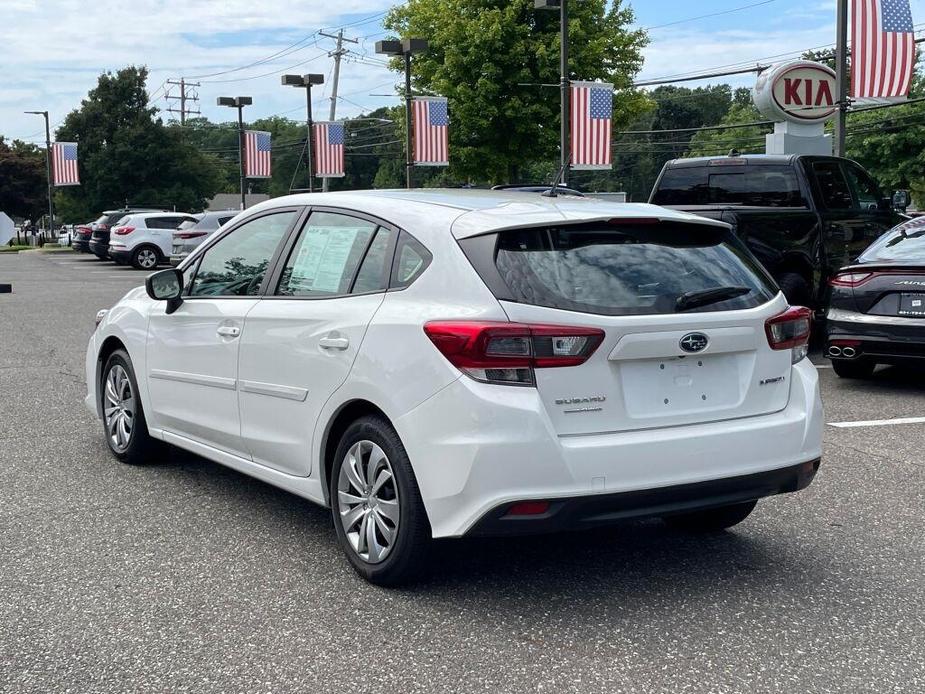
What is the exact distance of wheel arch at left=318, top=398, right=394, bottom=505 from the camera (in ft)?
14.8

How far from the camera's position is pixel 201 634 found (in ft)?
13.3

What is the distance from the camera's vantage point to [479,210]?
455 cm

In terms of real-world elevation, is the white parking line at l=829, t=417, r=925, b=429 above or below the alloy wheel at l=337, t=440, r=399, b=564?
below

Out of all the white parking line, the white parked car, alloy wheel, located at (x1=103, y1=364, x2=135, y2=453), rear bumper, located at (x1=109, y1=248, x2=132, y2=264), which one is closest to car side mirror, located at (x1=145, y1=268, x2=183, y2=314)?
alloy wheel, located at (x1=103, y1=364, x2=135, y2=453)

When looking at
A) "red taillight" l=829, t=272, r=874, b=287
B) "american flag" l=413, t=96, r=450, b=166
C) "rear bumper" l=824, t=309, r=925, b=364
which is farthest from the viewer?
"american flag" l=413, t=96, r=450, b=166

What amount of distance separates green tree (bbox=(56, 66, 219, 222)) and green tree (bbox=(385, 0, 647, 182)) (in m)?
40.1

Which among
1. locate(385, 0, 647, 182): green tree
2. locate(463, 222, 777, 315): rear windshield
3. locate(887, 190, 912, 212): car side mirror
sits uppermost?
locate(385, 0, 647, 182): green tree

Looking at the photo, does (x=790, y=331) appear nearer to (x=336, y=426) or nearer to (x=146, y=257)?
(x=336, y=426)

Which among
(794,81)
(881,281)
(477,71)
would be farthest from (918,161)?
(881,281)

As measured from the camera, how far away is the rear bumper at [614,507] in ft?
13.3

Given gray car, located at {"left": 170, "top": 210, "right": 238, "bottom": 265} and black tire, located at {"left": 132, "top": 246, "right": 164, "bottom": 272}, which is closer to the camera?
gray car, located at {"left": 170, "top": 210, "right": 238, "bottom": 265}

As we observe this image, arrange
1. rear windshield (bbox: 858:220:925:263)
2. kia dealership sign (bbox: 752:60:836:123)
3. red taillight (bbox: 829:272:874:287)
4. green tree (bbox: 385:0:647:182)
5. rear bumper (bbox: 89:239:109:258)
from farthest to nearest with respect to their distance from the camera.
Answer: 1. rear bumper (bbox: 89:239:109:258)
2. green tree (bbox: 385:0:647:182)
3. kia dealership sign (bbox: 752:60:836:123)
4. red taillight (bbox: 829:272:874:287)
5. rear windshield (bbox: 858:220:925:263)

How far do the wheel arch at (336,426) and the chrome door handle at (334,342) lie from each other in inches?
9.2

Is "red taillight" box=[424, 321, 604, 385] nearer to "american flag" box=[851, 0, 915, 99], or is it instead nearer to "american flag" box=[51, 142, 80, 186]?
"american flag" box=[851, 0, 915, 99]
